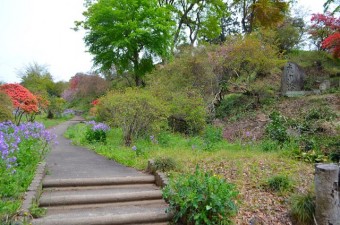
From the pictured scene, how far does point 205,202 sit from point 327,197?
5.72 feet

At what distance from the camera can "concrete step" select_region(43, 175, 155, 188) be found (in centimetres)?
580

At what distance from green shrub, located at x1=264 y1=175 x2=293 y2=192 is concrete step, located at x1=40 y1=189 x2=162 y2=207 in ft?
6.61

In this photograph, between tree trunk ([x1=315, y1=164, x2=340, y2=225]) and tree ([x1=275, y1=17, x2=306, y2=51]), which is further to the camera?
tree ([x1=275, y1=17, x2=306, y2=51])

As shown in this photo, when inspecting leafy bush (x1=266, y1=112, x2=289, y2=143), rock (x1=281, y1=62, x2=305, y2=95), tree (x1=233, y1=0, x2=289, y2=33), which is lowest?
leafy bush (x1=266, y1=112, x2=289, y2=143)

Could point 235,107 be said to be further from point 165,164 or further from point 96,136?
point 165,164

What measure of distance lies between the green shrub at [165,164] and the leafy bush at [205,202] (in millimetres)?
1652

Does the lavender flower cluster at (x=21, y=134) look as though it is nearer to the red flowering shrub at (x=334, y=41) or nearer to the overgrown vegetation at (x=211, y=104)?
the overgrown vegetation at (x=211, y=104)

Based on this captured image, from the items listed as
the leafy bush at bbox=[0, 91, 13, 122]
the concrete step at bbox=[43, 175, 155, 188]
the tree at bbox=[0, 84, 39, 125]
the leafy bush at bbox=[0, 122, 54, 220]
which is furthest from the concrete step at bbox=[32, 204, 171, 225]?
the tree at bbox=[0, 84, 39, 125]

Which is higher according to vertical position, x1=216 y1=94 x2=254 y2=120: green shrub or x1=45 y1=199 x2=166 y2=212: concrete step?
x1=216 y1=94 x2=254 y2=120: green shrub

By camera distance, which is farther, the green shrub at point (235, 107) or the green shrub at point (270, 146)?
the green shrub at point (235, 107)

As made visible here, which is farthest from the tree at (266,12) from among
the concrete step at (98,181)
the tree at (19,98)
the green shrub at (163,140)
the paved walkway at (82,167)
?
the concrete step at (98,181)

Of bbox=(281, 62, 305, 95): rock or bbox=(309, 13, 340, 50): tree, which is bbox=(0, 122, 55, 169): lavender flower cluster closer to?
bbox=(281, 62, 305, 95): rock

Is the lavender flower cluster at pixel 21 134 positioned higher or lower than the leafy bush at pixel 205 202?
higher

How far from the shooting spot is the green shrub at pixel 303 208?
14.8ft
